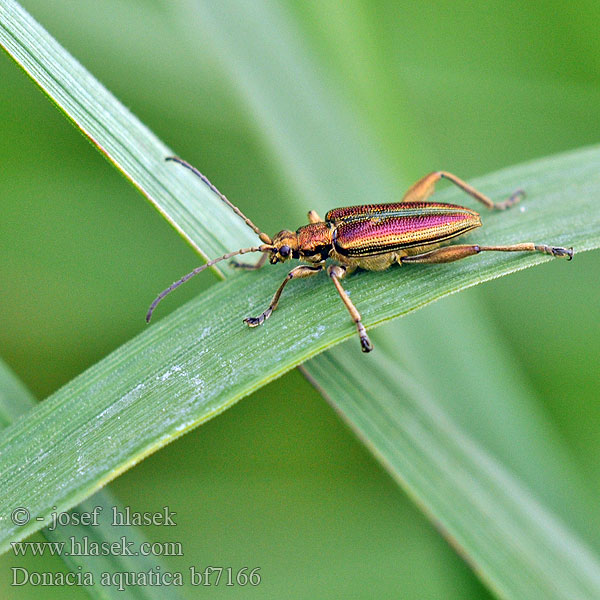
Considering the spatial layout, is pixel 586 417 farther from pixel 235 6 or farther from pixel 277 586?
pixel 235 6

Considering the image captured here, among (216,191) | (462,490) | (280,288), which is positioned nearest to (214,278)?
(216,191)

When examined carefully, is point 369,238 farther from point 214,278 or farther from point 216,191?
point 214,278

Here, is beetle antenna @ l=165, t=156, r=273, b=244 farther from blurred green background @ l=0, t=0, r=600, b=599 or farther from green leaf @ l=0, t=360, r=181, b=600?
green leaf @ l=0, t=360, r=181, b=600

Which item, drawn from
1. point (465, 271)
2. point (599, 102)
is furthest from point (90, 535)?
point (599, 102)

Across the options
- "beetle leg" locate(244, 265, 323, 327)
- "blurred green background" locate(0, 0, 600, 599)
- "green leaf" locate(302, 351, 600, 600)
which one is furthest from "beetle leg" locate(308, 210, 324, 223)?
"green leaf" locate(302, 351, 600, 600)

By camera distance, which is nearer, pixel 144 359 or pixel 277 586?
pixel 144 359

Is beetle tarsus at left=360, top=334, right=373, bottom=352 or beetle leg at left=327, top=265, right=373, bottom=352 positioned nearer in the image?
beetle leg at left=327, top=265, right=373, bottom=352
